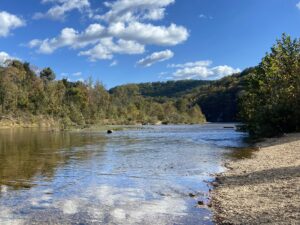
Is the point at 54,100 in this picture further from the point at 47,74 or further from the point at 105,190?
the point at 105,190

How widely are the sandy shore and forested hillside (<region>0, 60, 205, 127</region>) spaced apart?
9570 centimetres

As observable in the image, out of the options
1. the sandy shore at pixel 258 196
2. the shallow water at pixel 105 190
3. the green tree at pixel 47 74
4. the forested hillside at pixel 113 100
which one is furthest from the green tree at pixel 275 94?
the green tree at pixel 47 74

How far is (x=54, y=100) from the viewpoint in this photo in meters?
144

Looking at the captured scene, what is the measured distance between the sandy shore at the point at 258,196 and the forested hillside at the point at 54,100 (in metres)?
95.7

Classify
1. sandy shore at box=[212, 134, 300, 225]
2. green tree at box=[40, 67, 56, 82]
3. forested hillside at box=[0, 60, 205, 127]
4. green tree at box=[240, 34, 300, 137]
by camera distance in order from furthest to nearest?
green tree at box=[40, 67, 56, 82] < forested hillside at box=[0, 60, 205, 127] < green tree at box=[240, 34, 300, 137] < sandy shore at box=[212, 134, 300, 225]

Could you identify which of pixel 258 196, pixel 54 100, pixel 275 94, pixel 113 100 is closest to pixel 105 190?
pixel 258 196

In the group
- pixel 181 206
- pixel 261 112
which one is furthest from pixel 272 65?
pixel 181 206

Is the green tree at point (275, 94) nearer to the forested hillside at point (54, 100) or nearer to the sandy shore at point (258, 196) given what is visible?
the sandy shore at point (258, 196)

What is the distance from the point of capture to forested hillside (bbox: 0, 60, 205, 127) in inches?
5271

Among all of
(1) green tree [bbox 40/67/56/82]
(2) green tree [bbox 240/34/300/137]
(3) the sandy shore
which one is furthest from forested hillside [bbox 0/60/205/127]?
(3) the sandy shore

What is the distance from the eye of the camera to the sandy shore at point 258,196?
13.2m

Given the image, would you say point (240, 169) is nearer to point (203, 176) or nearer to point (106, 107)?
point (203, 176)

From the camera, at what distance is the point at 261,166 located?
25.8m

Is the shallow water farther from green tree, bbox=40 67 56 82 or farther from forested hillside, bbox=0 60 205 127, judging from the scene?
green tree, bbox=40 67 56 82
